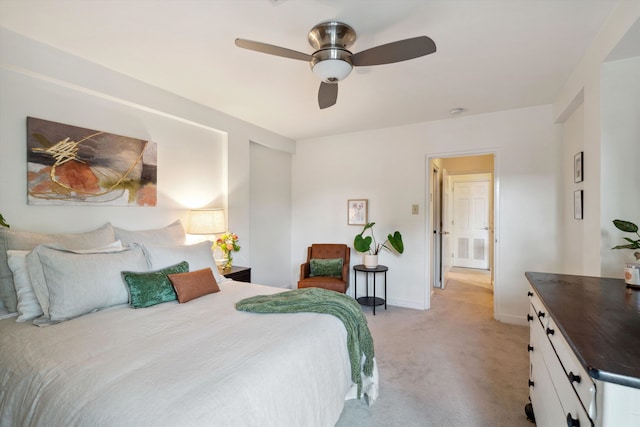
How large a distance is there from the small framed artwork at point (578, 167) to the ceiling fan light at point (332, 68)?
214 cm

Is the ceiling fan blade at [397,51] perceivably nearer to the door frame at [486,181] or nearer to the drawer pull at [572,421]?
the drawer pull at [572,421]

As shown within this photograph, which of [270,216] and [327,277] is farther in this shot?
[270,216]

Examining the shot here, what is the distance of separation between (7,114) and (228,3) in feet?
5.66

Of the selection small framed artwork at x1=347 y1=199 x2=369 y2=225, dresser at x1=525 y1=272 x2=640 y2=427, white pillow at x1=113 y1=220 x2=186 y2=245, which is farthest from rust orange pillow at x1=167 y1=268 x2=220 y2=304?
small framed artwork at x1=347 y1=199 x2=369 y2=225

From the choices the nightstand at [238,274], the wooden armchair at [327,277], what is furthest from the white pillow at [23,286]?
the wooden armchair at [327,277]

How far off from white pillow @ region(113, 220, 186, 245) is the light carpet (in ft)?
6.46

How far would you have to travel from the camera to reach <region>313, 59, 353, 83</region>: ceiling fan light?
1806 millimetres

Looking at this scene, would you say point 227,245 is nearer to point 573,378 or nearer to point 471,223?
point 573,378

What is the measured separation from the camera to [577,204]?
8.65 ft

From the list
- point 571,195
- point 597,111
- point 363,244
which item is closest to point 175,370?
point 597,111

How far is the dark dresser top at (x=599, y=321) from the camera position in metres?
0.77

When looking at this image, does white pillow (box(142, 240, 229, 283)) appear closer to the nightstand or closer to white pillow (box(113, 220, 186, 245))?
white pillow (box(113, 220, 186, 245))

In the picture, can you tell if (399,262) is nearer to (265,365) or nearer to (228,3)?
(265,365)

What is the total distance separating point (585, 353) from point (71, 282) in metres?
2.39
